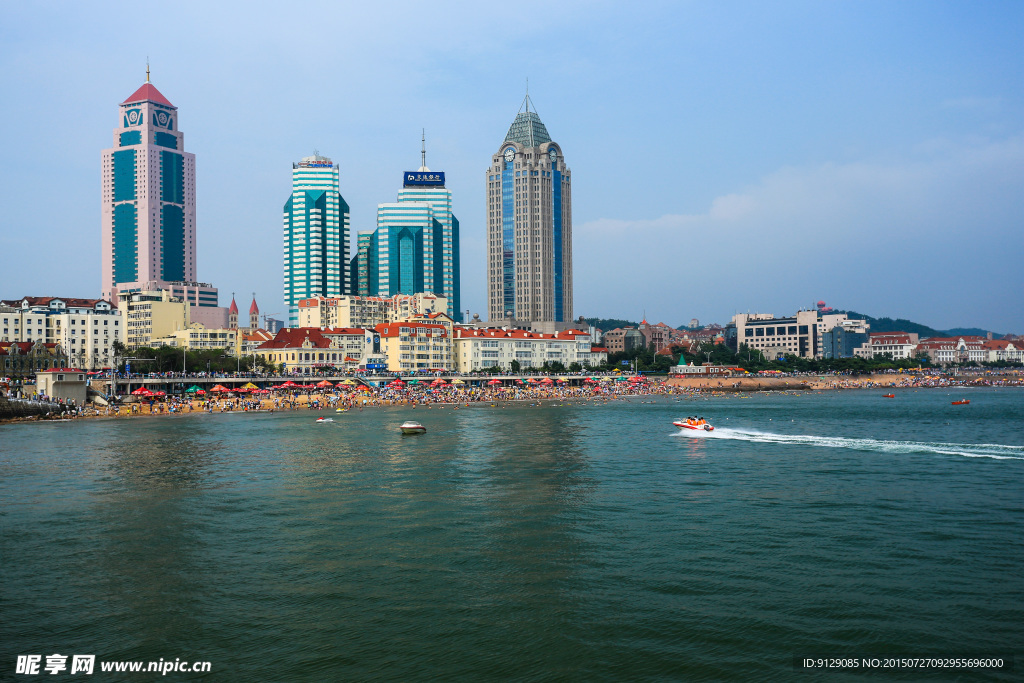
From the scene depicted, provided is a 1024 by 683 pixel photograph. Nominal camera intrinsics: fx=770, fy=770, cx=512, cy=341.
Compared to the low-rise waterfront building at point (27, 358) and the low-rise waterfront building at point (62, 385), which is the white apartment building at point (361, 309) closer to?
the low-rise waterfront building at point (27, 358)

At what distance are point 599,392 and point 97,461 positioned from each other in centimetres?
9293

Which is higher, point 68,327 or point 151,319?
point 151,319

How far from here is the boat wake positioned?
46250 millimetres

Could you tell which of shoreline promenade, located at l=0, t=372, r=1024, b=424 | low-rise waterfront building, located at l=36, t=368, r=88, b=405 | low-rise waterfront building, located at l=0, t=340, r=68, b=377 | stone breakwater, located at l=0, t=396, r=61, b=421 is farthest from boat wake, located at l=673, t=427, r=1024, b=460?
low-rise waterfront building, located at l=0, t=340, r=68, b=377

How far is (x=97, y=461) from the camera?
1779 inches

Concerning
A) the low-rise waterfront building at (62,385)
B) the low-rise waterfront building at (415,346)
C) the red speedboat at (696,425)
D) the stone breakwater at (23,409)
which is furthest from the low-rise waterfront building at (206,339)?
the red speedboat at (696,425)

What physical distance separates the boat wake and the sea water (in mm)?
793

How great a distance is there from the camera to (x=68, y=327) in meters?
143

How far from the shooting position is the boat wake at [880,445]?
46250mm

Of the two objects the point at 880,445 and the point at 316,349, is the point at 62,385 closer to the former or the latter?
the point at 316,349

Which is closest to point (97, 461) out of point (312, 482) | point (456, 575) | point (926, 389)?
point (312, 482)

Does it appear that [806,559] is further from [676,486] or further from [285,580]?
[285,580]

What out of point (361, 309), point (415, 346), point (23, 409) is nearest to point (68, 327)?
point (415, 346)

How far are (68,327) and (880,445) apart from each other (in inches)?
5565
